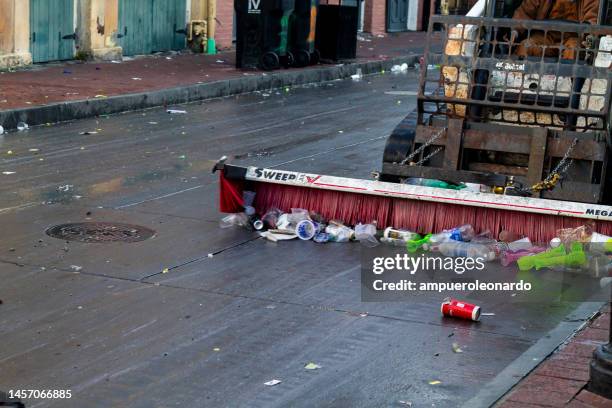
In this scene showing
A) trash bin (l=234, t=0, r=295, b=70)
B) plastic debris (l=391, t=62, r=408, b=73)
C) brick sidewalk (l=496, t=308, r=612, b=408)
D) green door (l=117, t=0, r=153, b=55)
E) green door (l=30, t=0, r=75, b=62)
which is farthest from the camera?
plastic debris (l=391, t=62, r=408, b=73)

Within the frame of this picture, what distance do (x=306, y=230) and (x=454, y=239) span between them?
119 cm

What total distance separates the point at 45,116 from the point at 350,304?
914cm

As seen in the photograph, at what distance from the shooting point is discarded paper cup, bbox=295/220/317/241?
9359mm

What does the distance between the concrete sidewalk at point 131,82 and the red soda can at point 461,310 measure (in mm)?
8976

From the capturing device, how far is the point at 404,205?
922 cm

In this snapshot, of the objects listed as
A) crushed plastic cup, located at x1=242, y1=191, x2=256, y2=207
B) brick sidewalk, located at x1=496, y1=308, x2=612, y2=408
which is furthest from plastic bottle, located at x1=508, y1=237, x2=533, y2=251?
crushed plastic cup, located at x1=242, y1=191, x2=256, y2=207

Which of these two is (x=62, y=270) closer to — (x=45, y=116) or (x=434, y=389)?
(x=434, y=389)

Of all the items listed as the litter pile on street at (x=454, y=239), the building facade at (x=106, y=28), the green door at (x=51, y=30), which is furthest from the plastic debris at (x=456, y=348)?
the green door at (x=51, y=30)

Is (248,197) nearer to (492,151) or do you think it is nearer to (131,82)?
(492,151)

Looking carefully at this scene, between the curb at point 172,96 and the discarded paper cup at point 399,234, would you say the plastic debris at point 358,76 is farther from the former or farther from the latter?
the discarded paper cup at point 399,234

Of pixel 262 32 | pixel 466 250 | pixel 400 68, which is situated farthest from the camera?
pixel 400 68

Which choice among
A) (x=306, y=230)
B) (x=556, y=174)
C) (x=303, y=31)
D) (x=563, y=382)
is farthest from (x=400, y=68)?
(x=563, y=382)

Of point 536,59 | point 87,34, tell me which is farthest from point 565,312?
point 87,34

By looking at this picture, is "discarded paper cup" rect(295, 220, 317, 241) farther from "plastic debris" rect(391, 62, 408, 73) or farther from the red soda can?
"plastic debris" rect(391, 62, 408, 73)
